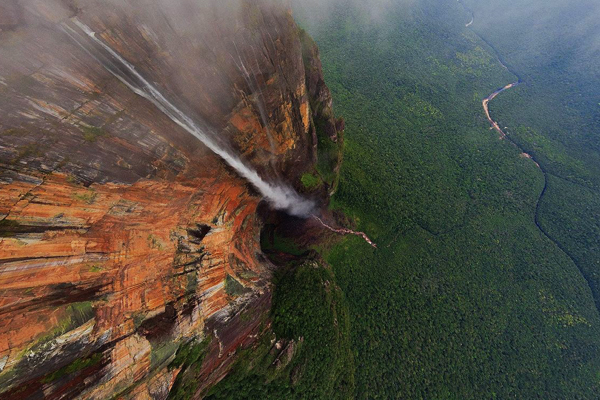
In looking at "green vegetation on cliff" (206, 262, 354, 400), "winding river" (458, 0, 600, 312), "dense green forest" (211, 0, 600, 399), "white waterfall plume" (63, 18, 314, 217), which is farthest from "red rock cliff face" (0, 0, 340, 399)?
"winding river" (458, 0, 600, 312)

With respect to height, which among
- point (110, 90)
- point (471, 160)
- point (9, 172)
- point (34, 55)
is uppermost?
point (34, 55)

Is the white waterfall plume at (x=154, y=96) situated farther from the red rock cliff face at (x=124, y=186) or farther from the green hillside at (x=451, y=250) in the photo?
the green hillside at (x=451, y=250)

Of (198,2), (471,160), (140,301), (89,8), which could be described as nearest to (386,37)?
(471,160)

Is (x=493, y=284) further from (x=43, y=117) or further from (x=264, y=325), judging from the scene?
(x=43, y=117)

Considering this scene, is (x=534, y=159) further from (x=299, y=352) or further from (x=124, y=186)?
(x=124, y=186)

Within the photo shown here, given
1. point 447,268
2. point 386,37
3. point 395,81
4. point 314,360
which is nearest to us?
point 314,360

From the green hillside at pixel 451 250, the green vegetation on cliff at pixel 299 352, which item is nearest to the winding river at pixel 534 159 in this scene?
the green hillside at pixel 451 250

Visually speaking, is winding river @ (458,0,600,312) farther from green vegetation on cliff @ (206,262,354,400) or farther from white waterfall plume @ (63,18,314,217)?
white waterfall plume @ (63,18,314,217)
